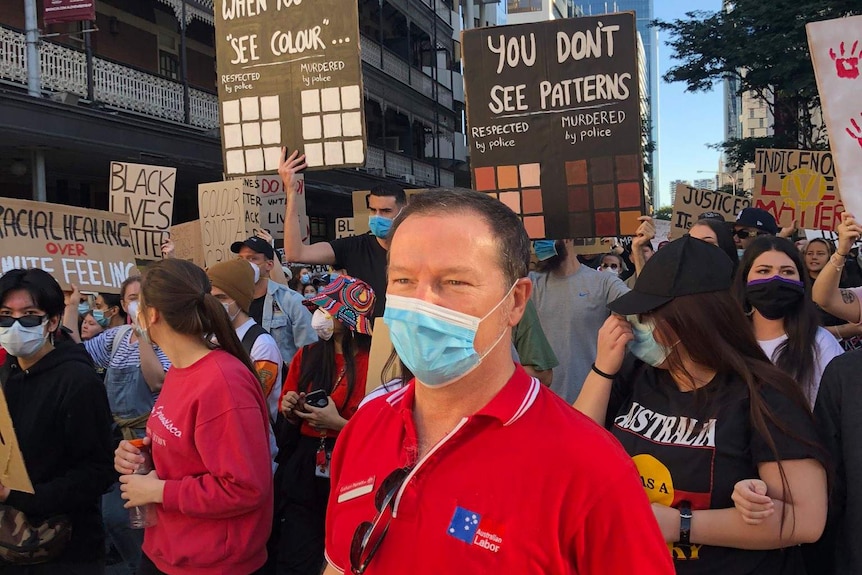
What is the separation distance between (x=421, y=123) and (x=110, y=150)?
1920 cm

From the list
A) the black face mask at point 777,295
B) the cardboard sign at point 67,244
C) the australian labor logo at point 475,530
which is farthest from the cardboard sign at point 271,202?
the australian labor logo at point 475,530

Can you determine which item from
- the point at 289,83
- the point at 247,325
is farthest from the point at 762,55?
the point at 247,325

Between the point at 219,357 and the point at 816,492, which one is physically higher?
the point at 219,357

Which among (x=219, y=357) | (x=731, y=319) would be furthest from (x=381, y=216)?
(x=731, y=319)

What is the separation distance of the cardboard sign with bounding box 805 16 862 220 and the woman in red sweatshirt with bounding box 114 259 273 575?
2.61m

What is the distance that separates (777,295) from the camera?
349 cm

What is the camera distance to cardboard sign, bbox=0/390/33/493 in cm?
304

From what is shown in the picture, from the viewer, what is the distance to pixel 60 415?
3.41 m

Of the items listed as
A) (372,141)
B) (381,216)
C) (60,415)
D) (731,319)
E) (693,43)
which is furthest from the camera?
(372,141)

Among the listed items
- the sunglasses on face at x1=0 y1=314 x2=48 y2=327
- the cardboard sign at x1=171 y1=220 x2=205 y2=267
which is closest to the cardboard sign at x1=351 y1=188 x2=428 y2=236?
the cardboard sign at x1=171 y1=220 x2=205 y2=267

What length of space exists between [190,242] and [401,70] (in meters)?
20.9

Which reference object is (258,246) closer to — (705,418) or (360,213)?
(360,213)

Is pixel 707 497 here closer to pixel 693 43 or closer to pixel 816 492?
pixel 816 492

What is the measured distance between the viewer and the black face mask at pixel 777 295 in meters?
3.48
